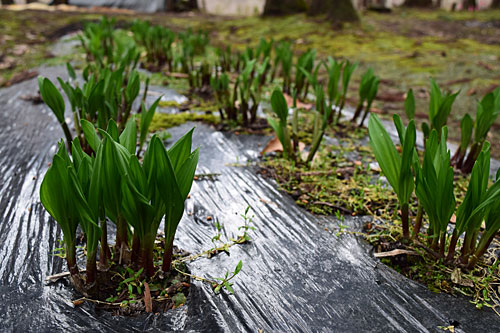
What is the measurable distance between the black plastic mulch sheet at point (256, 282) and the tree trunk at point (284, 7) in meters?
7.61

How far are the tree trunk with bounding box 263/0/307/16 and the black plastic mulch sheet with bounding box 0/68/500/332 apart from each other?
25.0 ft

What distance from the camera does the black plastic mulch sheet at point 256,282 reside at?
1.17 metres

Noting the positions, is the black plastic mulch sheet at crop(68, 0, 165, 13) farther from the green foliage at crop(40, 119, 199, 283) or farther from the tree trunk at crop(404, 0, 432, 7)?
the green foliage at crop(40, 119, 199, 283)

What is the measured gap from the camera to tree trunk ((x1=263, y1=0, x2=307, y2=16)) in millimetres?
8680

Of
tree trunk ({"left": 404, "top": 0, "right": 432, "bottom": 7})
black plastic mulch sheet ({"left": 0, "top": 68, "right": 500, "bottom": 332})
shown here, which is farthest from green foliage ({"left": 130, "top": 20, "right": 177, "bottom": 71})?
tree trunk ({"left": 404, "top": 0, "right": 432, "bottom": 7})

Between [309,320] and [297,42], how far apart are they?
6130mm

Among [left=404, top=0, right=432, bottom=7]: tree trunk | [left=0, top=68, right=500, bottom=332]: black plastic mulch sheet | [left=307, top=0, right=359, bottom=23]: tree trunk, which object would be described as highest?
[left=404, top=0, right=432, bottom=7]: tree trunk

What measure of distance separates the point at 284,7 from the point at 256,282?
839 centimetres

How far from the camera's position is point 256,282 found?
1.36 meters

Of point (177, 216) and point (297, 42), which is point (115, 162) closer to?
point (177, 216)

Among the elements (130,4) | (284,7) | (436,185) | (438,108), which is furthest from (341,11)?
(130,4)

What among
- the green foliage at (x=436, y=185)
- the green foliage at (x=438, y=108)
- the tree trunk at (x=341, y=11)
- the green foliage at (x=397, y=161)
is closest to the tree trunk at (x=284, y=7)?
the tree trunk at (x=341, y=11)

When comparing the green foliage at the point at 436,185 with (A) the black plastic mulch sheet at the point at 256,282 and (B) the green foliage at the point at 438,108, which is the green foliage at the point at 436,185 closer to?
(A) the black plastic mulch sheet at the point at 256,282

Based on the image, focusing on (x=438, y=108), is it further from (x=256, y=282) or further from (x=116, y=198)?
(x=116, y=198)
